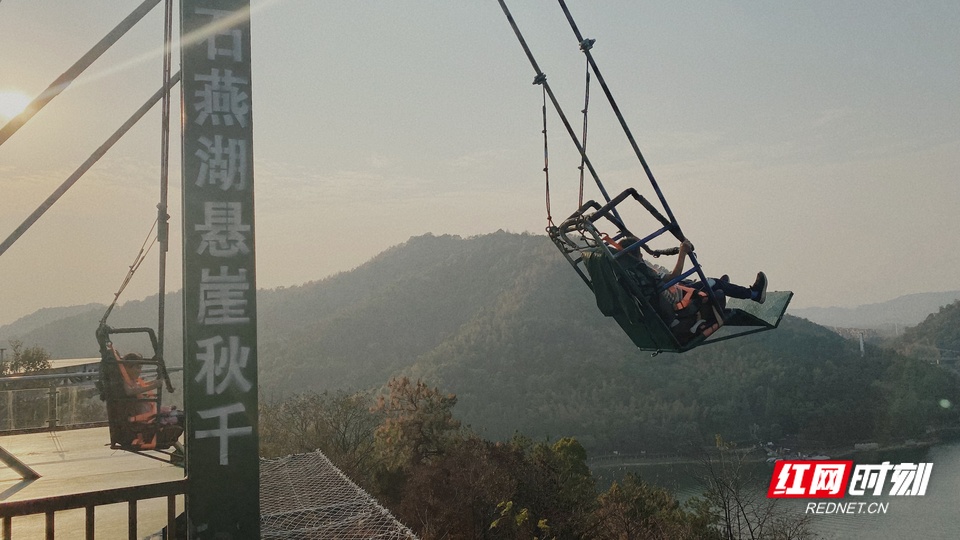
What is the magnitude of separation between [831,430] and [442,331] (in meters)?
40.9

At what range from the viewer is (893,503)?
39406mm

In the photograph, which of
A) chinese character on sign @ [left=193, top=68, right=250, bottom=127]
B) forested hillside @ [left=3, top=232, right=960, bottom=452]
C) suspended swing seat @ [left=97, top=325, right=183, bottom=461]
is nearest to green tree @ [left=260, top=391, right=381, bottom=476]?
forested hillside @ [left=3, top=232, right=960, bottom=452]

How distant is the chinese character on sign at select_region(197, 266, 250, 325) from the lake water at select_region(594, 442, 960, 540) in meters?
28.3

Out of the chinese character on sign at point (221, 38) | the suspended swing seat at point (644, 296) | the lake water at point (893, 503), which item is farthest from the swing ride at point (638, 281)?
the lake water at point (893, 503)

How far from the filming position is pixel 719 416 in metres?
53.1

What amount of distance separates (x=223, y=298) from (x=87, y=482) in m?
1.10

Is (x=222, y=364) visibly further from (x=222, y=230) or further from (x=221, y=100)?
(x=221, y=100)

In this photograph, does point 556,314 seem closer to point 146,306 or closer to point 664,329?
point 146,306

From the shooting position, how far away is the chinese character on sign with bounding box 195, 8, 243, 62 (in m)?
3.47

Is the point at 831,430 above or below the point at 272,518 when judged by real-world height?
below

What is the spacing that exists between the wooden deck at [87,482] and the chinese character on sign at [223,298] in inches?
31.4

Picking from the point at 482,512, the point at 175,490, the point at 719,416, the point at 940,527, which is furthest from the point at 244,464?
the point at 719,416

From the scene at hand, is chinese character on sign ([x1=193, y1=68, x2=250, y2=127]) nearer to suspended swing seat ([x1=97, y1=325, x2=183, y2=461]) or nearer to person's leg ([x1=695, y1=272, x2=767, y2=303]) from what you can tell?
suspended swing seat ([x1=97, y1=325, x2=183, y2=461])

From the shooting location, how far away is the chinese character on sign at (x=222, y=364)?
131 inches
